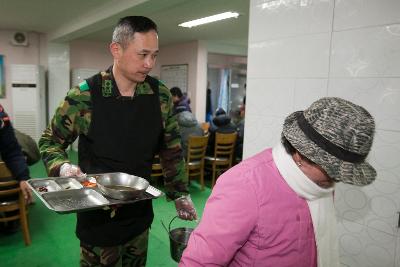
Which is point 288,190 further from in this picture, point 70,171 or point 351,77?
point 70,171

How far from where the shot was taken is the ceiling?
382 centimetres

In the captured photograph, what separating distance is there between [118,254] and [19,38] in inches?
245

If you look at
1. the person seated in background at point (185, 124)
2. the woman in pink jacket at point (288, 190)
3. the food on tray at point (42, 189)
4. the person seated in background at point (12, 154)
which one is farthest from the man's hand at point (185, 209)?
the person seated in background at point (185, 124)

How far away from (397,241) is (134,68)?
1.24m

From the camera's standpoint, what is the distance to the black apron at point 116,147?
1.37 meters

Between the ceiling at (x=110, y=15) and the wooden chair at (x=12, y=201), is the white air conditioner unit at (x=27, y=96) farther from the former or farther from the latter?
the wooden chair at (x=12, y=201)

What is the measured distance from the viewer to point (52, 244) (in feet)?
9.11

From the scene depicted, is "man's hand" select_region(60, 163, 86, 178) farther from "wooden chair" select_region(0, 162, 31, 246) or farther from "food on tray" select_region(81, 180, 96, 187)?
"wooden chair" select_region(0, 162, 31, 246)

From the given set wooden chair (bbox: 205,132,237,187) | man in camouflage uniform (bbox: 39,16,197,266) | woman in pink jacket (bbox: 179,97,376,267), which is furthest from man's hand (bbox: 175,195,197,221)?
wooden chair (bbox: 205,132,237,187)

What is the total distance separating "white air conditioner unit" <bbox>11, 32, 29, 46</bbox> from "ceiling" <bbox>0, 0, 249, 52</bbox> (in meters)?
0.14

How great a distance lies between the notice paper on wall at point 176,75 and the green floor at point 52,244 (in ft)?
13.1

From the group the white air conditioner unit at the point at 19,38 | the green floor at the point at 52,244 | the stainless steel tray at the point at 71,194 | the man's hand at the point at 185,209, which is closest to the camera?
the stainless steel tray at the point at 71,194

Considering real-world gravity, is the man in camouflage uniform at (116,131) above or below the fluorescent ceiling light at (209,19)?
below

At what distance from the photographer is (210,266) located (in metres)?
0.79
